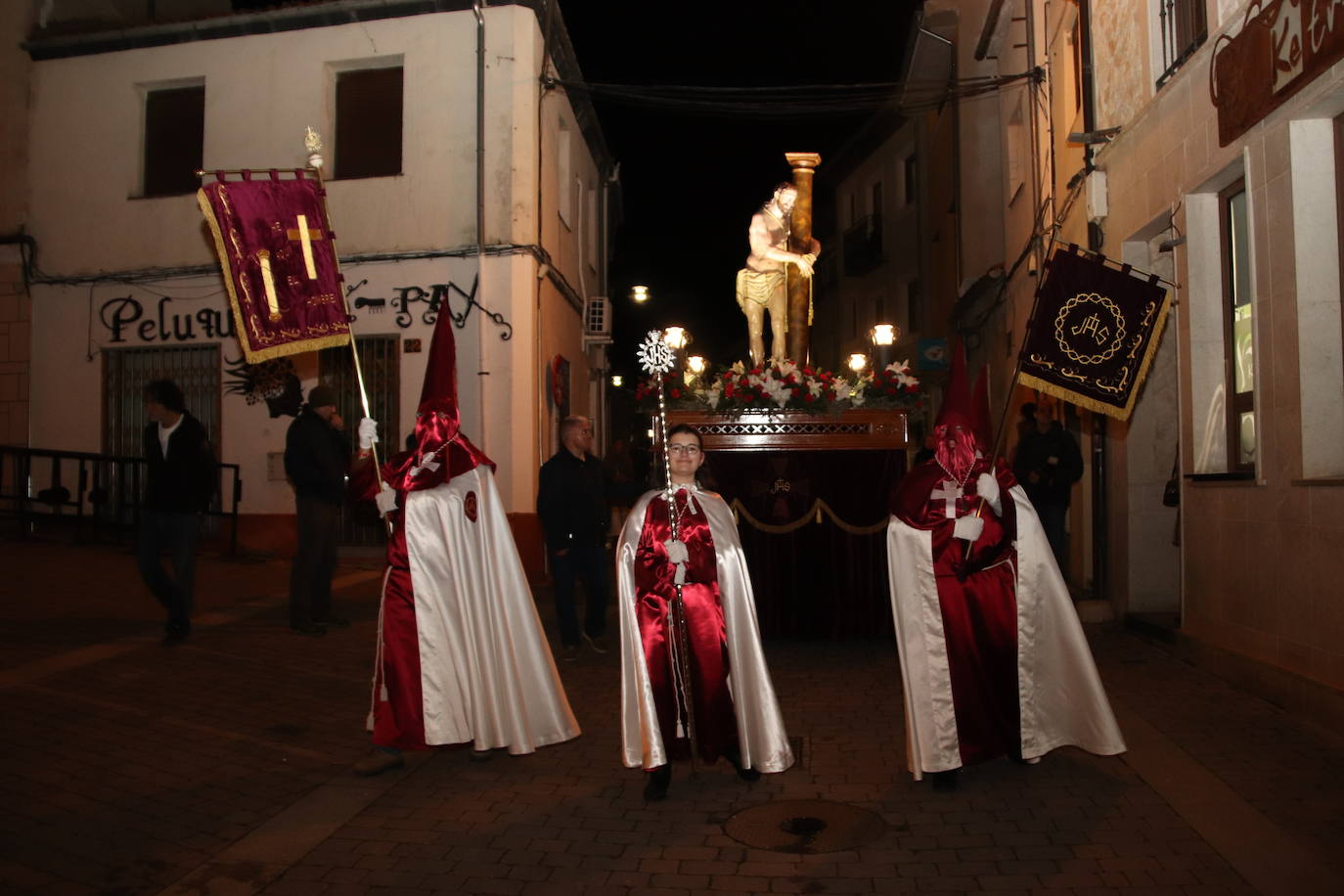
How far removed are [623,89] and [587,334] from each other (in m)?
5.29

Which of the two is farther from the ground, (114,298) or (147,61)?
(147,61)

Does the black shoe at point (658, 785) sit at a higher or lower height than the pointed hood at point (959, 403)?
lower

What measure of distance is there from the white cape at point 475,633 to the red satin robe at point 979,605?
201 centimetres

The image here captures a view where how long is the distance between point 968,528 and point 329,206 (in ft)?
38.2

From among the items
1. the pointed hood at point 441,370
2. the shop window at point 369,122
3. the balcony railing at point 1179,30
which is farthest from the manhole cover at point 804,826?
the shop window at point 369,122

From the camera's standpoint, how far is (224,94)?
1466cm

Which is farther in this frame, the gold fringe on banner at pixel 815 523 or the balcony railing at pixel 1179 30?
the gold fringe on banner at pixel 815 523

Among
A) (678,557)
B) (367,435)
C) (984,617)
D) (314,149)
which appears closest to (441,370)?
(367,435)

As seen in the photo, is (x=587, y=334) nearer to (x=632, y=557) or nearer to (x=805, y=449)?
(x=805, y=449)

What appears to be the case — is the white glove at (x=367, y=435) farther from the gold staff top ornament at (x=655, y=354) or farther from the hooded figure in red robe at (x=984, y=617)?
the hooded figure in red robe at (x=984, y=617)

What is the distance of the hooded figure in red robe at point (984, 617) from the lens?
527cm

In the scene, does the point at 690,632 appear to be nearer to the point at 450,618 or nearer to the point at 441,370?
the point at 450,618

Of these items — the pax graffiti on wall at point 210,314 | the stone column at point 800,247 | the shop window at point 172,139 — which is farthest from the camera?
the shop window at point 172,139

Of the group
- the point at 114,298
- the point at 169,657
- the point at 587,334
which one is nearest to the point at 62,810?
the point at 169,657
